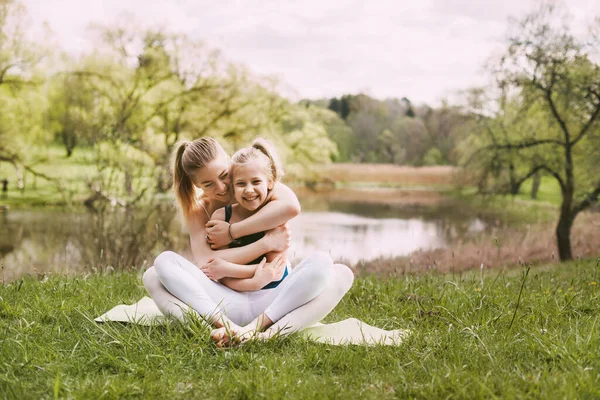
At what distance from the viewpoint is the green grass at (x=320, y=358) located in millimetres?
2145

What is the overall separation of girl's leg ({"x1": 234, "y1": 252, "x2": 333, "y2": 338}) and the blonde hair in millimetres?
796

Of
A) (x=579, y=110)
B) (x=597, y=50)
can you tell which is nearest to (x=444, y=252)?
(x=579, y=110)

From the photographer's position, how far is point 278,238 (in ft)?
9.94

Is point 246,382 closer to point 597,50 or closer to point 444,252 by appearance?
point 597,50

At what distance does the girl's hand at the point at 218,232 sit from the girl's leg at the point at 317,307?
55 cm

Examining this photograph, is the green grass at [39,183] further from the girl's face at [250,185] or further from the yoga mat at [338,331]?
the girl's face at [250,185]

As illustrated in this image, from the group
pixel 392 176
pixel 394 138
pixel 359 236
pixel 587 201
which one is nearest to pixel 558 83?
pixel 587 201

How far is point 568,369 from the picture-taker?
92.5 inches

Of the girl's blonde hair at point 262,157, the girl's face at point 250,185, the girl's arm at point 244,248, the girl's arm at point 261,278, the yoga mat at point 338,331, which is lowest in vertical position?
the yoga mat at point 338,331

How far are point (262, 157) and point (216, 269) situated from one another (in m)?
0.67

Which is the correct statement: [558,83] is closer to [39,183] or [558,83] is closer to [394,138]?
[39,183]

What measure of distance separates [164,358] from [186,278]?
0.52 metres

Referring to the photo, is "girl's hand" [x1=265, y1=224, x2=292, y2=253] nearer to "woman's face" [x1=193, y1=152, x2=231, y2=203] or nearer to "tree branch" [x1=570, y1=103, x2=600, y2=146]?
"woman's face" [x1=193, y1=152, x2=231, y2=203]

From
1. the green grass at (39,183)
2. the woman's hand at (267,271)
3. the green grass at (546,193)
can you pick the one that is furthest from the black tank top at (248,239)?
the green grass at (546,193)
